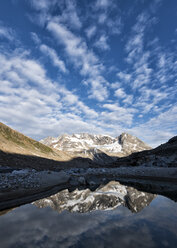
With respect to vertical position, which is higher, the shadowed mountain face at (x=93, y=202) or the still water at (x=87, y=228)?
the shadowed mountain face at (x=93, y=202)

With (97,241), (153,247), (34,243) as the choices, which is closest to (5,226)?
(34,243)

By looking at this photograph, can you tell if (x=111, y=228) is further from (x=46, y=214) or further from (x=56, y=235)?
(x=46, y=214)

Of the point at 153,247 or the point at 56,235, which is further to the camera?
the point at 56,235

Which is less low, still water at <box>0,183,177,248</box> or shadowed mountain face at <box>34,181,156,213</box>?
shadowed mountain face at <box>34,181,156,213</box>

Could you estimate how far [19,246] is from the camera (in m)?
5.10

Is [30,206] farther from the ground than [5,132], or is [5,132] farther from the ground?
[5,132]

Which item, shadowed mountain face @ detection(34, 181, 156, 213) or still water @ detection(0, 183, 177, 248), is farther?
shadowed mountain face @ detection(34, 181, 156, 213)

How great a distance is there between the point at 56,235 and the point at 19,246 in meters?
1.51

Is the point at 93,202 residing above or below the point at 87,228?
above

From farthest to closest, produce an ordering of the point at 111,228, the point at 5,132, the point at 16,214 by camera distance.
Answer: the point at 5,132, the point at 16,214, the point at 111,228

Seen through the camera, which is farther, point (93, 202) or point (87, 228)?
point (93, 202)

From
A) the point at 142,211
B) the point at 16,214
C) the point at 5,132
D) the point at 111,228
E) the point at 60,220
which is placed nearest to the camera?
the point at 111,228

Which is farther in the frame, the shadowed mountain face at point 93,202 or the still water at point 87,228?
the shadowed mountain face at point 93,202

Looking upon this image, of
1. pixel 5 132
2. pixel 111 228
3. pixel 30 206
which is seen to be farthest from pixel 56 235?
pixel 5 132
